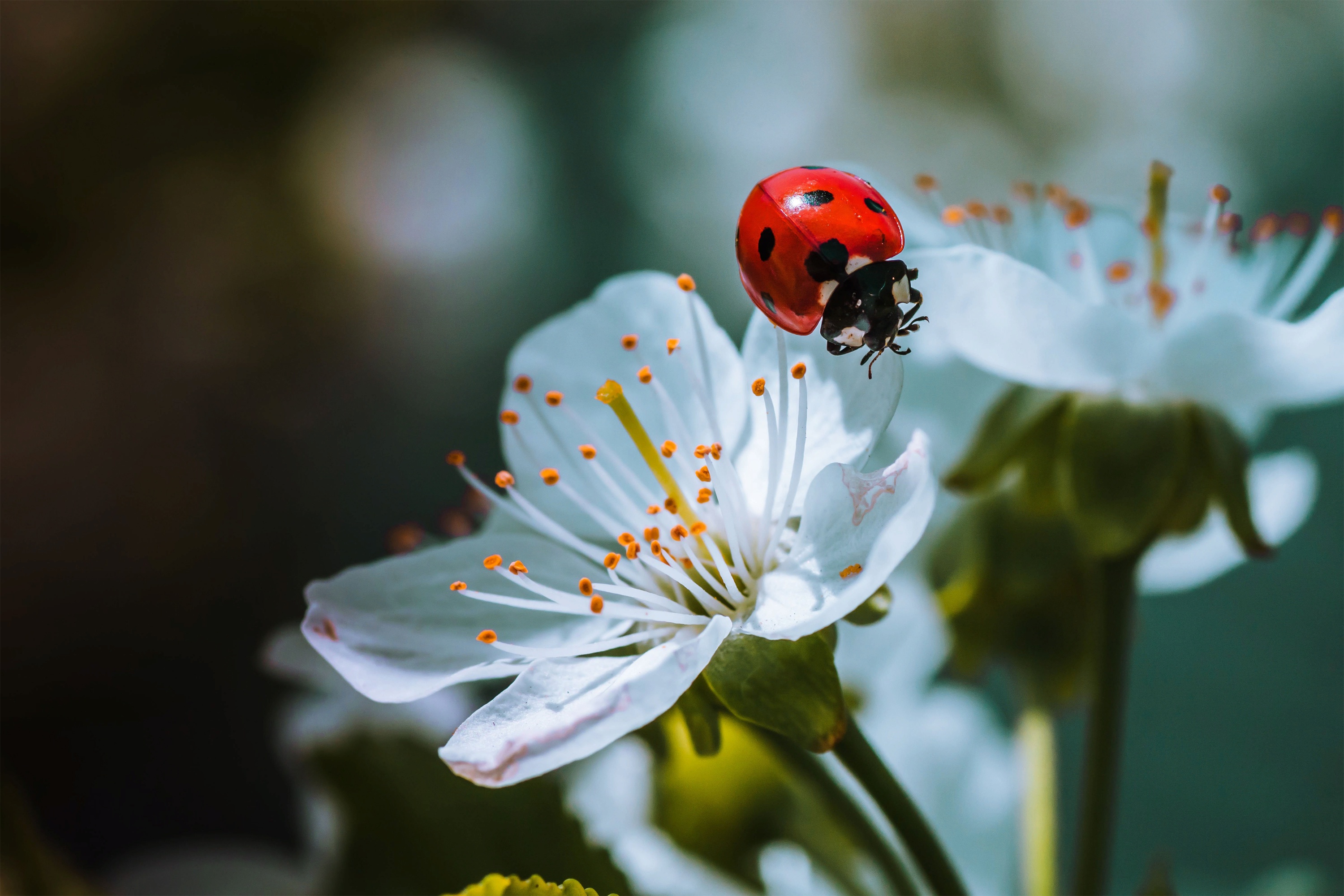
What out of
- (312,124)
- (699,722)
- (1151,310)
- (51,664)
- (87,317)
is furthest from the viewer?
(312,124)

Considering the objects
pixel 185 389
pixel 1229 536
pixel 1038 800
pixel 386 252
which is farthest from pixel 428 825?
pixel 386 252

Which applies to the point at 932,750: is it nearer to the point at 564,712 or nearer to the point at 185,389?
the point at 564,712

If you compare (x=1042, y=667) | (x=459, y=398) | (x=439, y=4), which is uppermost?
(x=439, y=4)

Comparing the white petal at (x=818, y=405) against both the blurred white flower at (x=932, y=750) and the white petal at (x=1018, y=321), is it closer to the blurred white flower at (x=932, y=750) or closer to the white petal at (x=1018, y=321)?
the white petal at (x=1018, y=321)

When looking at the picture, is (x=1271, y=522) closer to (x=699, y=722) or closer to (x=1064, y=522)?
(x=1064, y=522)

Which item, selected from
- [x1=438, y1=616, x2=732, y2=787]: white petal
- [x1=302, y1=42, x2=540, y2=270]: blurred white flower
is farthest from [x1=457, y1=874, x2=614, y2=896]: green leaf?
[x1=302, y1=42, x2=540, y2=270]: blurred white flower

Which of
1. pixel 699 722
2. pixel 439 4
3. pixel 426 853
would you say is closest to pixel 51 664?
pixel 439 4
